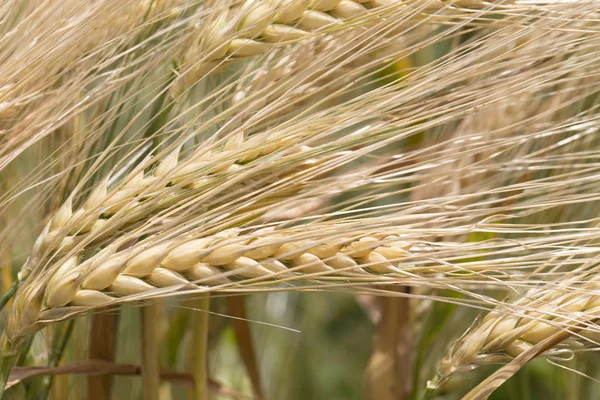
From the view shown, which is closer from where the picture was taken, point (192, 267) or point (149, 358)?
point (192, 267)

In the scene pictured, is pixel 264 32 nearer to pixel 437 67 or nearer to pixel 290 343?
pixel 437 67

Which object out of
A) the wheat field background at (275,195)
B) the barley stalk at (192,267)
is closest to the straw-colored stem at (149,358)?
the wheat field background at (275,195)

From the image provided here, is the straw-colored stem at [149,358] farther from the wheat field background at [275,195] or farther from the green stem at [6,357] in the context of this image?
the green stem at [6,357]

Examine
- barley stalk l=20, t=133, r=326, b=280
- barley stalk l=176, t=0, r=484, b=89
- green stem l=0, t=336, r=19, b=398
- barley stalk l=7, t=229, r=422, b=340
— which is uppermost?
barley stalk l=176, t=0, r=484, b=89

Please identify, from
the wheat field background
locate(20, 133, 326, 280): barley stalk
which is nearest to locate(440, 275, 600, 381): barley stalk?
the wheat field background

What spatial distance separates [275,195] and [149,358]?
0.15 metres

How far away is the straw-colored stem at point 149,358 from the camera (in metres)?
0.46

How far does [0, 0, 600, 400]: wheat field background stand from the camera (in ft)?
1.17

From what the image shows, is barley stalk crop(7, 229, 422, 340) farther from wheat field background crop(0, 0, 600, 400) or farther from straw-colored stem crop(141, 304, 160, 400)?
straw-colored stem crop(141, 304, 160, 400)

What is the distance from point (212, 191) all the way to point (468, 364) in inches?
6.8

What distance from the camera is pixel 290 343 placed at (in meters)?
0.73

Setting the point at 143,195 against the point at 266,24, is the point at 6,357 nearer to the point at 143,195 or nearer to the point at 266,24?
the point at 143,195

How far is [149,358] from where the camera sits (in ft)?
1.53

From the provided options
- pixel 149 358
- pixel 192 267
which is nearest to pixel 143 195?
pixel 192 267
